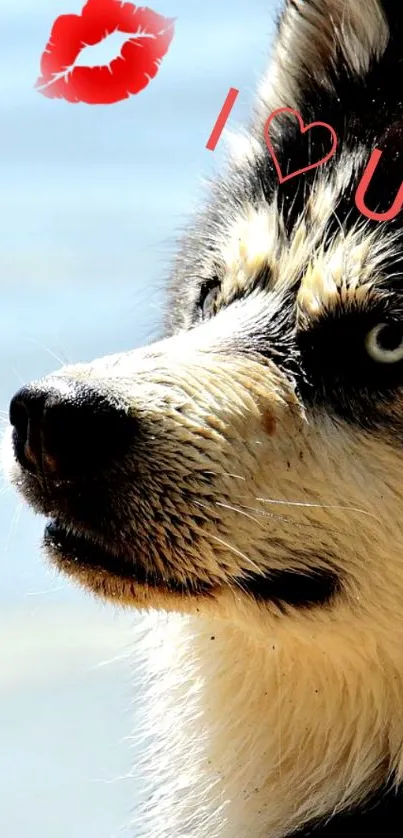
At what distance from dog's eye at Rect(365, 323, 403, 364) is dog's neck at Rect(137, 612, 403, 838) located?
44 cm

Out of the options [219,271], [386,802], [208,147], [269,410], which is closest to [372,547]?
[269,410]

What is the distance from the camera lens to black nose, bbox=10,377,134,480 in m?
1.92

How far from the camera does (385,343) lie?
2.11 m

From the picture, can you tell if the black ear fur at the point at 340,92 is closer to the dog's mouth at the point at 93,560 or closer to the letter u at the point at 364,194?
the letter u at the point at 364,194

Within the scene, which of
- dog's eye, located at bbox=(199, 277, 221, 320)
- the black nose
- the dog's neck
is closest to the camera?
the black nose

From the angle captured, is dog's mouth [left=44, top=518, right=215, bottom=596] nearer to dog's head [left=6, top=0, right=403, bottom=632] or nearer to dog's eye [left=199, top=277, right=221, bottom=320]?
dog's head [left=6, top=0, right=403, bottom=632]

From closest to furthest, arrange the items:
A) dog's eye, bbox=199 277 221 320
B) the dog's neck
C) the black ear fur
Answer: the dog's neck
the black ear fur
dog's eye, bbox=199 277 221 320

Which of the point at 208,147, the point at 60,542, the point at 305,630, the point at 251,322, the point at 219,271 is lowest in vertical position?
the point at 305,630

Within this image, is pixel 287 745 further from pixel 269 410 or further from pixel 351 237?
pixel 351 237

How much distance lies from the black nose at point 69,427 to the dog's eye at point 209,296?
0.63 meters

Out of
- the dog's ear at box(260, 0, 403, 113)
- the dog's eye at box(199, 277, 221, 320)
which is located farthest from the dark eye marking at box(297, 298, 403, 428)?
the dog's ear at box(260, 0, 403, 113)

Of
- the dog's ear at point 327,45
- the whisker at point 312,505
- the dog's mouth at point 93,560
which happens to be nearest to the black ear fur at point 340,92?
the dog's ear at point 327,45

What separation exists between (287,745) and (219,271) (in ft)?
3.11

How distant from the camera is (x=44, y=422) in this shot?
1932 mm
